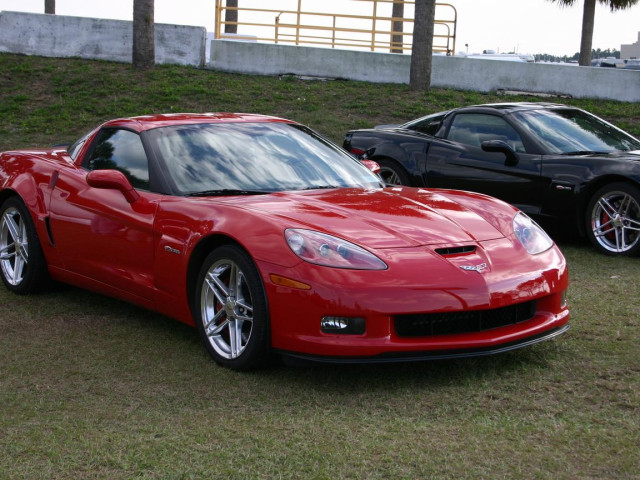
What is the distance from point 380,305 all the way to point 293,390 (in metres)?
0.59

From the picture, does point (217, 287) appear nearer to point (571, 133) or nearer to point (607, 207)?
point (607, 207)

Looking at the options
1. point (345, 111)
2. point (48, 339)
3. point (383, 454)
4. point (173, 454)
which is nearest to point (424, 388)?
point (383, 454)

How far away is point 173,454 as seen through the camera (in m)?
3.55

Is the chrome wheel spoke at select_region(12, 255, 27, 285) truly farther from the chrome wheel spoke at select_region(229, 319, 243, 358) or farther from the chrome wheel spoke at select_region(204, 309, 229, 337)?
the chrome wheel spoke at select_region(229, 319, 243, 358)

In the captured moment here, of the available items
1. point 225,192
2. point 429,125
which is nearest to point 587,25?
point 429,125

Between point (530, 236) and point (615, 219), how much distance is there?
342 cm

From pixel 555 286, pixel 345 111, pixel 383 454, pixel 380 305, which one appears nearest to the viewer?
pixel 383 454

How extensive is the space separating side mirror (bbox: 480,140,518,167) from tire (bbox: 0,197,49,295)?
14.1ft

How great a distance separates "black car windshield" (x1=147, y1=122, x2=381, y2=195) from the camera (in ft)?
17.3

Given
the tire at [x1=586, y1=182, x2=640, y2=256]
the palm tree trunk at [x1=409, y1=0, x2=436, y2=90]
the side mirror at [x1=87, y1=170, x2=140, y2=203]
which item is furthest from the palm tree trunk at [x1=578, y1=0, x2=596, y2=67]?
the side mirror at [x1=87, y1=170, x2=140, y2=203]

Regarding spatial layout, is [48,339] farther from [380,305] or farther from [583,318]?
[583,318]

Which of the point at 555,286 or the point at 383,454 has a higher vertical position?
the point at 555,286

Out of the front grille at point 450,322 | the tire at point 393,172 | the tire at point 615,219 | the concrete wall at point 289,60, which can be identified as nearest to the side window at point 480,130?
the tire at point 393,172

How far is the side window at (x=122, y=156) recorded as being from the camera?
5.47 meters
